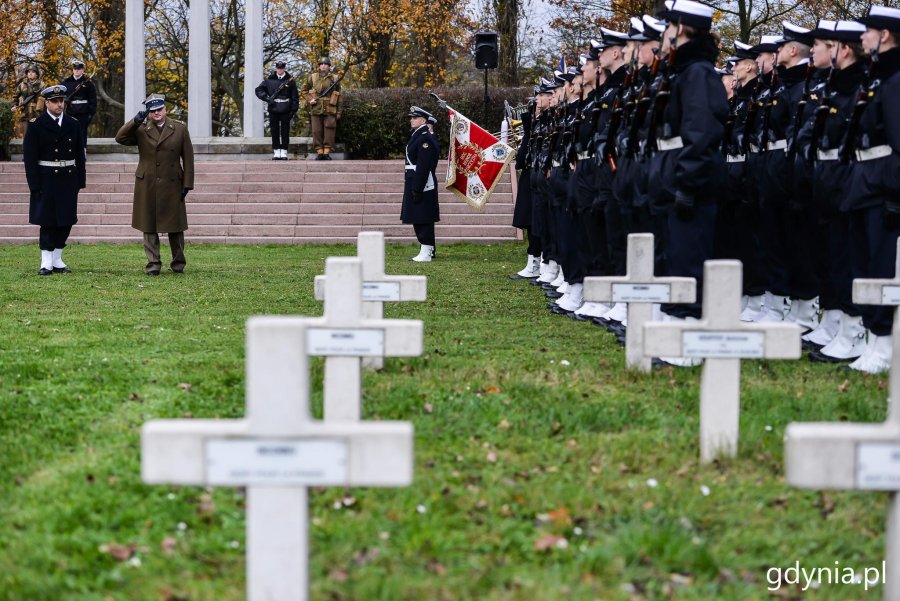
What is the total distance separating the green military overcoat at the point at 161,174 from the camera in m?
14.8

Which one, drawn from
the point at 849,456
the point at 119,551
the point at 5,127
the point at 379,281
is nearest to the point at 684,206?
the point at 379,281

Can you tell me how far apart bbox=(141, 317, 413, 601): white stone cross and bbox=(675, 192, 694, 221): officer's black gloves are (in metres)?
5.40

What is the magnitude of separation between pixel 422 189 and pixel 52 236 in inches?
220

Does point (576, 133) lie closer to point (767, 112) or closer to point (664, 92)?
point (767, 112)

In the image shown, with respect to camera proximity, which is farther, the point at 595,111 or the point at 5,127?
the point at 5,127

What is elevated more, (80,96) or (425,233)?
(80,96)

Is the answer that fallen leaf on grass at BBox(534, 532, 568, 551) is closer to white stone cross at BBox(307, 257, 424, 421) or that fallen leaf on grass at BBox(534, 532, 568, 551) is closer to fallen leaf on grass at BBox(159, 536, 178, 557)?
white stone cross at BBox(307, 257, 424, 421)

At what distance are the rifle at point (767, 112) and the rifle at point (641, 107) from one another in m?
1.15

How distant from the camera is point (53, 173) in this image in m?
15.3

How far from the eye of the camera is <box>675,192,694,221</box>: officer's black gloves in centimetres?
826

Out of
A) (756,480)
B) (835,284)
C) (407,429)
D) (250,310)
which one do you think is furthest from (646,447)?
(250,310)

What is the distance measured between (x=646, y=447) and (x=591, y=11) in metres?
34.1

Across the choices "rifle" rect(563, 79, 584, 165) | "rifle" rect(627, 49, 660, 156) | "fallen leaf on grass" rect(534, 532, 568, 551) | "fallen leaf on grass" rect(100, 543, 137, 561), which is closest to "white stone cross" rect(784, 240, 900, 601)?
"fallen leaf on grass" rect(534, 532, 568, 551)

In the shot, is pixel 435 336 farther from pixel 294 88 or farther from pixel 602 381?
pixel 294 88
